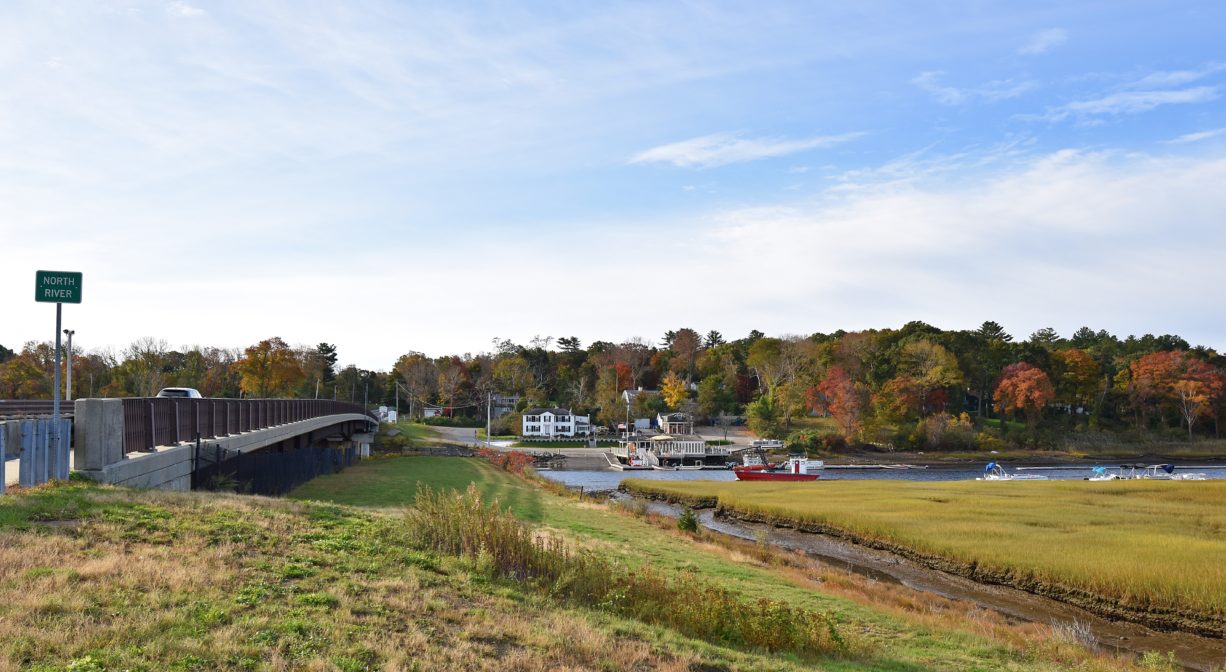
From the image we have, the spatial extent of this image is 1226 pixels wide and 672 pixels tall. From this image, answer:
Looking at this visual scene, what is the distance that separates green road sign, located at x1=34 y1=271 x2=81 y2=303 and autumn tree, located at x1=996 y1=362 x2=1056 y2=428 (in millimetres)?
116682

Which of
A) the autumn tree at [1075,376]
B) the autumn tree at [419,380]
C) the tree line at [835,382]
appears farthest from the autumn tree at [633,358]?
the autumn tree at [1075,376]

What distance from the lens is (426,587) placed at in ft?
36.7

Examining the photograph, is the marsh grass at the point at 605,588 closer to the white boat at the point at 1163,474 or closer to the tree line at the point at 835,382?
the white boat at the point at 1163,474

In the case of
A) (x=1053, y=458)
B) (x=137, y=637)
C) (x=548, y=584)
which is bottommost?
(x=1053, y=458)

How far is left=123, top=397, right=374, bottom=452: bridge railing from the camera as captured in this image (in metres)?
19.3

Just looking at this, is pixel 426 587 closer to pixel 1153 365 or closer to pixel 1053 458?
pixel 1053 458

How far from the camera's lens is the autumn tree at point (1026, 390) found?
11088 centimetres

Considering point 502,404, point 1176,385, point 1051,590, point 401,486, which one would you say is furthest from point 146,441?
point 1176,385

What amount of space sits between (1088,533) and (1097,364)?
109 metres

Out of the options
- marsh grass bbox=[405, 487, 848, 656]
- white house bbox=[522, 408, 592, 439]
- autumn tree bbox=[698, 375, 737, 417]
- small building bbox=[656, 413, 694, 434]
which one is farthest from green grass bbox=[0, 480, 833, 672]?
autumn tree bbox=[698, 375, 737, 417]

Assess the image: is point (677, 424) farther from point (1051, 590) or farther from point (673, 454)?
point (1051, 590)

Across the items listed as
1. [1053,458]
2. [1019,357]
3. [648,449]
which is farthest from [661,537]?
[1019,357]

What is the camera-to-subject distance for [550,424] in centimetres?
11388

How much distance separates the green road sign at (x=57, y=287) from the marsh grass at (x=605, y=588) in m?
7.68
